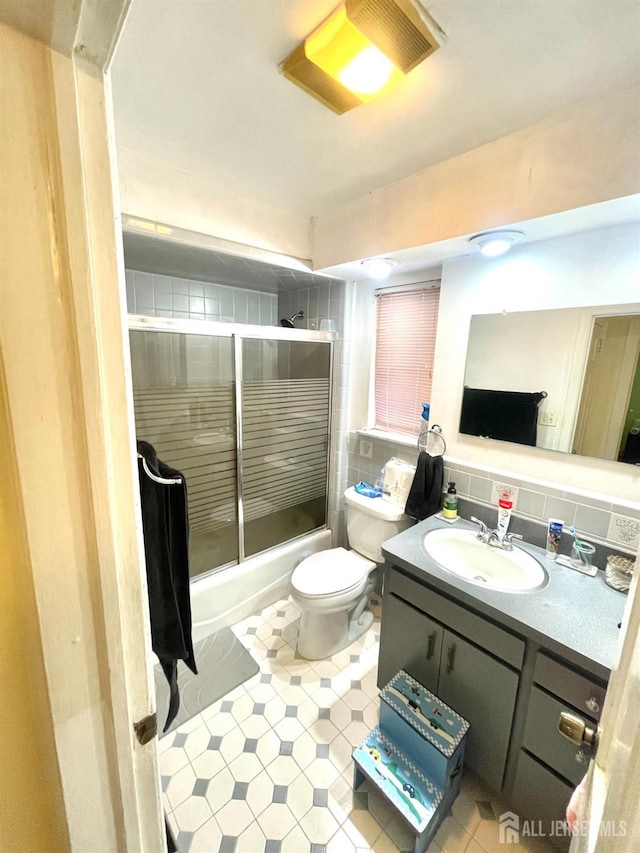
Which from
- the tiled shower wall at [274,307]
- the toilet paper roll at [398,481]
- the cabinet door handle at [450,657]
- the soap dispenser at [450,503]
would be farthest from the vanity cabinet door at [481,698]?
the tiled shower wall at [274,307]

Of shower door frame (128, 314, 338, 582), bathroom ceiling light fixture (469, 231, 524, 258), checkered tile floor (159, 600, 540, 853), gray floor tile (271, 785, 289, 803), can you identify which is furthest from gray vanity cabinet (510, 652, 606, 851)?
shower door frame (128, 314, 338, 582)

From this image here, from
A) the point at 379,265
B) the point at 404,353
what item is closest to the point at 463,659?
the point at 404,353

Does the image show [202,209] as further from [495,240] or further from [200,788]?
[200,788]

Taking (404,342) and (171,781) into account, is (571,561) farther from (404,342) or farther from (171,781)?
(171,781)

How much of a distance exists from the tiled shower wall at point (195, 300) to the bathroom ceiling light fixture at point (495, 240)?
1.59m

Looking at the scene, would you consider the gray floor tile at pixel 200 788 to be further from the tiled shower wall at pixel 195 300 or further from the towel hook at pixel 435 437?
the tiled shower wall at pixel 195 300

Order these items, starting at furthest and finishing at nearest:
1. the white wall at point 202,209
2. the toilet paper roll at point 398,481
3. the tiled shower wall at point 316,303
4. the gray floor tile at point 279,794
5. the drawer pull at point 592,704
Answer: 1. the tiled shower wall at point 316,303
2. the toilet paper roll at point 398,481
3. the white wall at point 202,209
4. the gray floor tile at point 279,794
5. the drawer pull at point 592,704

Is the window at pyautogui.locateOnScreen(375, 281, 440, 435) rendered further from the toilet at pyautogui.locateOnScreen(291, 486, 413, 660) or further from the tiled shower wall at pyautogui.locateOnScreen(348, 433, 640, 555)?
the toilet at pyautogui.locateOnScreen(291, 486, 413, 660)

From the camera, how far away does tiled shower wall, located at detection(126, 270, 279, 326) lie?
207 centimetres

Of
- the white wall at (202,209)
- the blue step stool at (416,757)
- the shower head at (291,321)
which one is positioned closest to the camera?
the blue step stool at (416,757)

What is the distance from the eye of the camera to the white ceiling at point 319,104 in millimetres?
785

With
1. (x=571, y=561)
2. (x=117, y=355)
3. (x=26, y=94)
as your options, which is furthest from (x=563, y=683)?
(x=26, y=94)

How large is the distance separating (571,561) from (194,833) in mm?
1690

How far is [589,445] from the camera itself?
137cm
